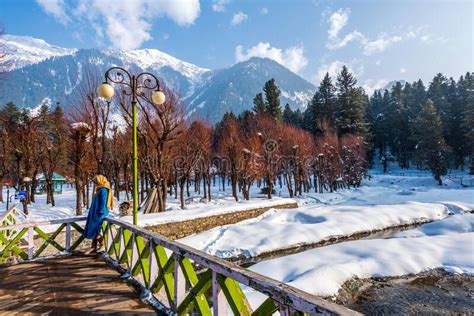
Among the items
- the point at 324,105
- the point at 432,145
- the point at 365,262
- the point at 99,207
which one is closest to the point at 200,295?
the point at 99,207

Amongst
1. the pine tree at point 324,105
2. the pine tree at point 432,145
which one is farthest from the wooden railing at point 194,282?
the pine tree at point 324,105

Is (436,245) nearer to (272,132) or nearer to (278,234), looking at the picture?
(278,234)

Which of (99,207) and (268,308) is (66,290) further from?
(268,308)

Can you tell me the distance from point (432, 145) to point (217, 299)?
48.6m

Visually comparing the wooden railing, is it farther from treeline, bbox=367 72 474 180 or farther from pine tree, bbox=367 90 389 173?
pine tree, bbox=367 90 389 173

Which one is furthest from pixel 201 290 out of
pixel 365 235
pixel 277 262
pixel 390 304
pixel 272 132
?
pixel 272 132

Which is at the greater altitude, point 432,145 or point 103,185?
point 432,145

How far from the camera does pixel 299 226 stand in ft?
60.1

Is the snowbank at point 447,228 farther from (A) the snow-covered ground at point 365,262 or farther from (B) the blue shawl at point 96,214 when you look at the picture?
(B) the blue shawl at point 96,214

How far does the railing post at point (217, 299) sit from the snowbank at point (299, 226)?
449 inches

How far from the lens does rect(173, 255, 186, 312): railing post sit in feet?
13.3

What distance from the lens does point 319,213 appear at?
21.4 metres

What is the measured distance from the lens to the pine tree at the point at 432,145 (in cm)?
4231

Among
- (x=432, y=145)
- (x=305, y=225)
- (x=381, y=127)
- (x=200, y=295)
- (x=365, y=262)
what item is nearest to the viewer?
(x=200, y=295)
